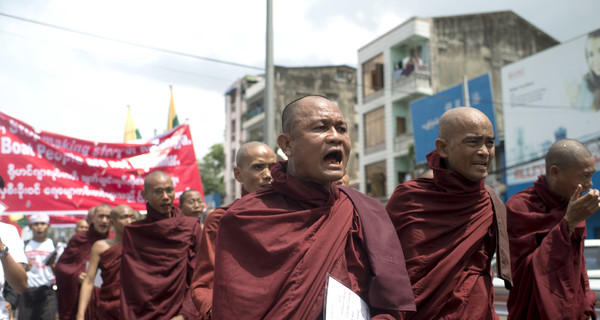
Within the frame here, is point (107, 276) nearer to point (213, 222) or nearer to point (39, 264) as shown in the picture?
point (213, 222)

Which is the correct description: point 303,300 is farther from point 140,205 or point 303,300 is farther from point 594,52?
point 594,52

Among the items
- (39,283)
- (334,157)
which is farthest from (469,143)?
(39,283)

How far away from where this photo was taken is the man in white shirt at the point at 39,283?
836 centimetres

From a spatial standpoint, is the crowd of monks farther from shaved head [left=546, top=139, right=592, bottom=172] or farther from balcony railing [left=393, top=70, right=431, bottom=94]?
balcony railing [left=393, top=70, right=431, bottom=94]

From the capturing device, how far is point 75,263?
7766 mm

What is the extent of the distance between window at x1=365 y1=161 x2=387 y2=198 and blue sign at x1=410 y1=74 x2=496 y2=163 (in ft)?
17.3

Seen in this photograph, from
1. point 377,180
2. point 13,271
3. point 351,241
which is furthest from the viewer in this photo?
point 377,180

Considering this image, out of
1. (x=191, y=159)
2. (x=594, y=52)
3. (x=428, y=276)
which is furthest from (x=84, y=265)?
(x=594, y=52)

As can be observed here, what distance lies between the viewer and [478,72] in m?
27.2

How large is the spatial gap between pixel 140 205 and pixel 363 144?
2165 cm

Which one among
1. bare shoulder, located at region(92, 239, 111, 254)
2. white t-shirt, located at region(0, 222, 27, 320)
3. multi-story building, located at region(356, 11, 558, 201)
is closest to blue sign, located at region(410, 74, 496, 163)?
multi-story building, located at region(356, 11, 558, 201)

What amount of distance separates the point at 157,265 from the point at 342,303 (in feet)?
9.61

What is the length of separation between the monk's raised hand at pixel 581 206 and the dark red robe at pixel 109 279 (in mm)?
3709

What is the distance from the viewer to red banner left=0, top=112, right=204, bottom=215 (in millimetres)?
7727
